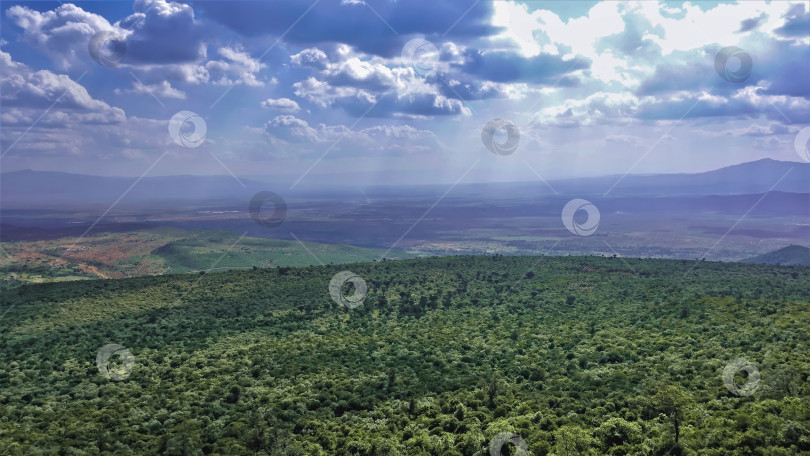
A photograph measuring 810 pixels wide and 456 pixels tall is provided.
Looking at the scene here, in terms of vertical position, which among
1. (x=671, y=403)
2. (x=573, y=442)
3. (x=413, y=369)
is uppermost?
(x=671, y=403)

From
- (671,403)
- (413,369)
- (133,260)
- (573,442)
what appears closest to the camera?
(573,442)

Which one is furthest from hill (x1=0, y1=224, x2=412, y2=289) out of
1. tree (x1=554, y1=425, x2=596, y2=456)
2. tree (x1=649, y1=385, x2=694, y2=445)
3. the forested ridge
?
tree (x1=649, y1=385, x2=694, y2=445)

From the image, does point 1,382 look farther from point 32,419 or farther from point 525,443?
point 525,443

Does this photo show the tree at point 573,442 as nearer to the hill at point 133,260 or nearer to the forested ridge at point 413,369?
the forested ridge at point 413,369

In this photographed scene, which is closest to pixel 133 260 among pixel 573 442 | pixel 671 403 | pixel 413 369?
pixel 413 369

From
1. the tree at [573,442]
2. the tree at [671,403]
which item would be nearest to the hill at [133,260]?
the tree at [573,442]

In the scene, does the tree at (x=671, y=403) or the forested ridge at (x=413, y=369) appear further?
the forested ridge at (x=413, y=369)

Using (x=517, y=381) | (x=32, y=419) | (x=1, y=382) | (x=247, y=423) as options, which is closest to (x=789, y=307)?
(x=517, y=381)

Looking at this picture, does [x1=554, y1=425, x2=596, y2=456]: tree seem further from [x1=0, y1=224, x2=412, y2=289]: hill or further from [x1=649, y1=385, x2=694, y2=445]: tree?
[x1=0, y1=224, x2=412, y2=289]: hill

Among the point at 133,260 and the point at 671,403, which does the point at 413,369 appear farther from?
the point at 133,260
